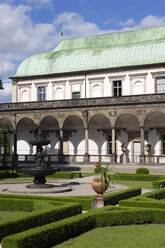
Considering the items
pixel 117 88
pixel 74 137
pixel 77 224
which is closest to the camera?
pixel 77 224

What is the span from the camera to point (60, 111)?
42.0m

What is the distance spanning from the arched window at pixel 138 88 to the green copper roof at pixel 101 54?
7.15 feet

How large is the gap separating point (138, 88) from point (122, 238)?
32508 millimetres

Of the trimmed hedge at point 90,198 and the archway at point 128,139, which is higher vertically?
the archway at point 128,139

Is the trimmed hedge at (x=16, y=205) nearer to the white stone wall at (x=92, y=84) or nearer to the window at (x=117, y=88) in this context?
the white stone wall at (x=92, y=84)

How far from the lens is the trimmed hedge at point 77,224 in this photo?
9059 millimetres

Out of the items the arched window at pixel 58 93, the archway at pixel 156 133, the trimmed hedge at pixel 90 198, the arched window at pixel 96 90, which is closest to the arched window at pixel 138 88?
the archway at pixel 156 133

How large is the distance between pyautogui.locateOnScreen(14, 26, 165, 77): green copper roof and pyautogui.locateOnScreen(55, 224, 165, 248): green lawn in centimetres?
3125

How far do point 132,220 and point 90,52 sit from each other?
35.7 metres

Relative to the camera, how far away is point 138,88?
138 feet

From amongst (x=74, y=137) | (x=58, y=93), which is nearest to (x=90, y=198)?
(x=74, y=137)

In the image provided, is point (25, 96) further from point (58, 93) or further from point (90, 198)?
point (90, 198)

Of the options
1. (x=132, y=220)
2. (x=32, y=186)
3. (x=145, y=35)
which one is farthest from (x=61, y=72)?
(x=132, y=220)

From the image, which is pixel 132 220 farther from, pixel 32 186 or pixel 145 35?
pixel 145 35
